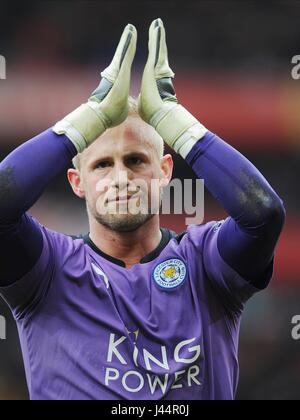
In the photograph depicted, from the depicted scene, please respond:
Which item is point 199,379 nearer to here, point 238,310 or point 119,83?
point 238,310

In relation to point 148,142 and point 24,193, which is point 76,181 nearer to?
point 148,142

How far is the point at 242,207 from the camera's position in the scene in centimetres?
262

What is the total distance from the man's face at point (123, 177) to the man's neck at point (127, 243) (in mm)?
66

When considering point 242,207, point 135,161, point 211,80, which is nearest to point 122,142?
point 135,161

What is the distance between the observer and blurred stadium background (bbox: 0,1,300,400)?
628cm

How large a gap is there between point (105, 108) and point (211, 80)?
4283mm

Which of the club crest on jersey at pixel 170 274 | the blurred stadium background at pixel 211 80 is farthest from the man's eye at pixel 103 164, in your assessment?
the blurred stadium background at pixel 211 80

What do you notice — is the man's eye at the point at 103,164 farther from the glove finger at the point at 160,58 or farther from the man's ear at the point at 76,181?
the glove finger at the point at 160,58

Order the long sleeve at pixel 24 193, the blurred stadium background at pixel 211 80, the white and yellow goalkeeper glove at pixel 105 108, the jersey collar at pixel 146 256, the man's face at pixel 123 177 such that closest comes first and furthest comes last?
the long sleeve at pixel 24 193, the white and yellow goalkeeper glove at pixel 105 108, the man's face at pixel 123 177, the jersey collar at pixel 146 256, the blurred stadium background at pixel 211 80

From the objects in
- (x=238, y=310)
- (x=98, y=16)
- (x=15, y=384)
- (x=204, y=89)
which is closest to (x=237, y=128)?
(x=204, y=89)

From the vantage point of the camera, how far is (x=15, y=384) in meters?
5.99

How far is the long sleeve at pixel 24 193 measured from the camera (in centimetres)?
255

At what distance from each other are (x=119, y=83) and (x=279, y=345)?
396cm

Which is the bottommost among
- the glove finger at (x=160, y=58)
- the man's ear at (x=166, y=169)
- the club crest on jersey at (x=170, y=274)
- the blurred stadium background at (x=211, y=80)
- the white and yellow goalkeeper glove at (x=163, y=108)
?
the blurred stadium background at (x=211, y=80)
